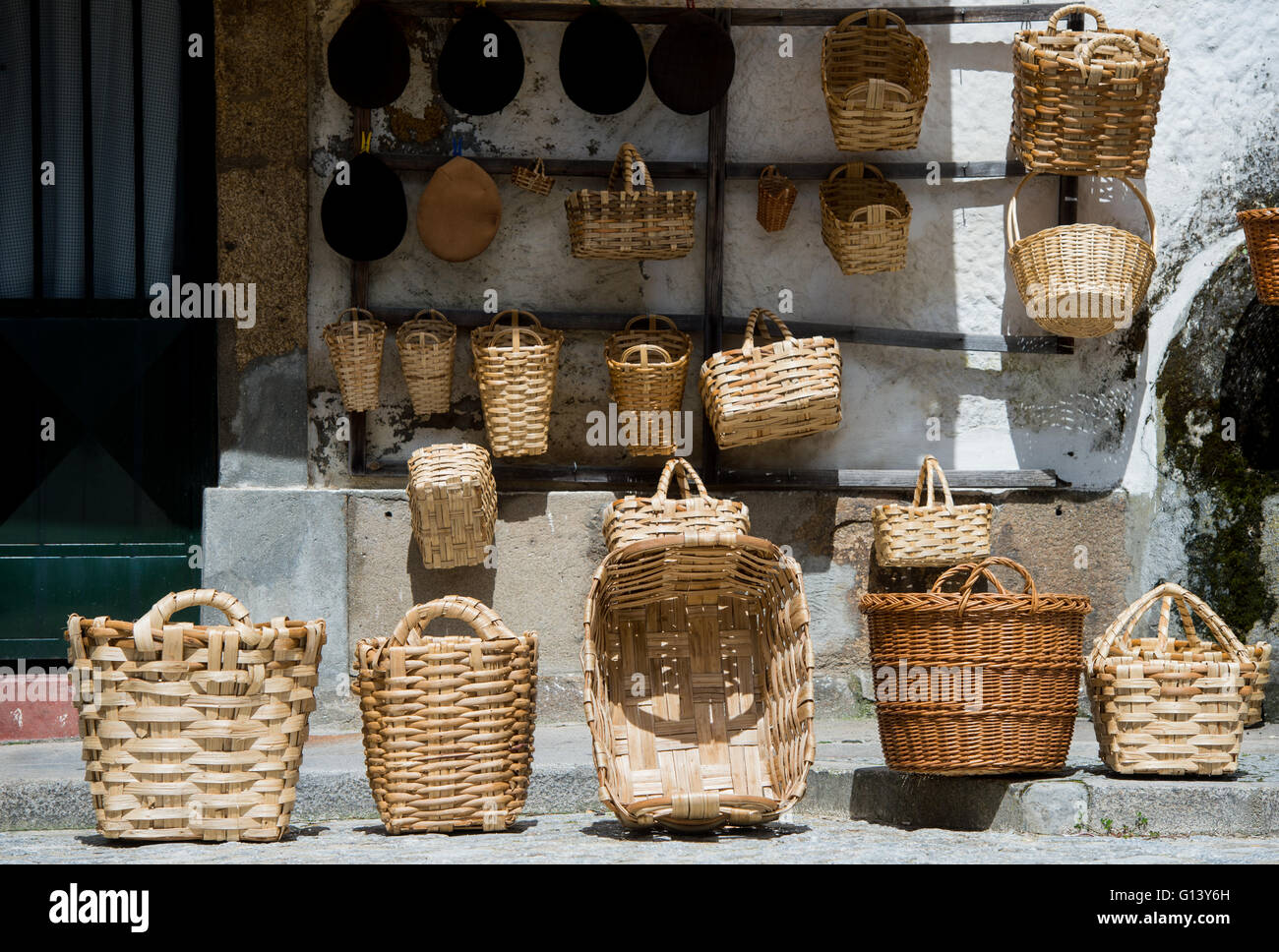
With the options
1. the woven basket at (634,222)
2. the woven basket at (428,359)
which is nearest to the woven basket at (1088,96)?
the woven basket at (634,222)

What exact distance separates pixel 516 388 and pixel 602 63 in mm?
1268

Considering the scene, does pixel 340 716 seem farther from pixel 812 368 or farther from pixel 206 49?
pixel 206 49

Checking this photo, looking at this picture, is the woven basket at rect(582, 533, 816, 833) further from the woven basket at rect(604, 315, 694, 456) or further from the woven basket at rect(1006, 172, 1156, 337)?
the woven basket at rect(1006, 172, 1156, 337)

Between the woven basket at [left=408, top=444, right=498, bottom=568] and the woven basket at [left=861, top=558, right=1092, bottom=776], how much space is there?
1.69 meters

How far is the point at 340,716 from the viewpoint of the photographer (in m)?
5.29

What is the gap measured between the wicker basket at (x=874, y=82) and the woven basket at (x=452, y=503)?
182cm

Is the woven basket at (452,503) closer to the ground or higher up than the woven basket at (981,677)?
higher up

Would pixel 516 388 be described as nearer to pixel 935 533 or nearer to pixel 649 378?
pixel 649 378

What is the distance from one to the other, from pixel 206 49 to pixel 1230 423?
13.9 feet

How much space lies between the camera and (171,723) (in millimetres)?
3232

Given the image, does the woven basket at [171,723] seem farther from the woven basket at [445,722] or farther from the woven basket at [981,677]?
the woven basket at [981,677]

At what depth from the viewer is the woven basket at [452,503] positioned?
197 inches

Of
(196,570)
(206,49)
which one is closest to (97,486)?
(196,570)

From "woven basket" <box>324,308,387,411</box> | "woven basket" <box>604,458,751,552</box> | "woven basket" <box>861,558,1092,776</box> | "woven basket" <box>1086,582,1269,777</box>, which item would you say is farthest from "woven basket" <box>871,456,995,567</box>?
"woven basket" <box>324,308,387,411</box>
